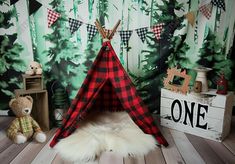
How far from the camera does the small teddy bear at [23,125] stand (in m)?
2.08

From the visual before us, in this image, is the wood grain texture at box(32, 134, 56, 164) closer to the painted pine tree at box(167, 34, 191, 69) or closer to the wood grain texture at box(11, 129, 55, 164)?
the wood grain texture at box(11, 129, 55, 164)

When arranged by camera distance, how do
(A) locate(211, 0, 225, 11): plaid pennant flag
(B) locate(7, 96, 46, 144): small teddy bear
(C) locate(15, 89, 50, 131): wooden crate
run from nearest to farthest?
1. (B) locate(7, 96, 46, 144): small teddy bear
2. (C) locate(15, 89, 50, 131): wooden crate
3. (A) locate(211, 0, 225, 11): plaid pennant flag

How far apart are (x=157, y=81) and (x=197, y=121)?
27.8 inches

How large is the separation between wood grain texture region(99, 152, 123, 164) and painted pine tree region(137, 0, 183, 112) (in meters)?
1.05

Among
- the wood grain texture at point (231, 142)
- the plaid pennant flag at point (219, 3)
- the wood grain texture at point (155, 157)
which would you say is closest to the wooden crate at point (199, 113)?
the wood grain texture at point (231, 142)

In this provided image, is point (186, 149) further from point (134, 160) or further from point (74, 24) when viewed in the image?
point (74, 24)

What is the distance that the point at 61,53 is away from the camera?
268cm

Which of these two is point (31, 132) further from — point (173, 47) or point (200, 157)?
point (173, 47)

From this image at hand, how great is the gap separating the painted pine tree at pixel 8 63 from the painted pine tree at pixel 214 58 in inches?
83.7

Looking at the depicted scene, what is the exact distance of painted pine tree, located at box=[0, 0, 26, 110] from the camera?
258cm

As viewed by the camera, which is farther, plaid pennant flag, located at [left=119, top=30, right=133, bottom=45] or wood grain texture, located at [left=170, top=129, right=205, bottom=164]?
plaid pennant flag, located at [left=119, top=30, right=133, bottom=45]

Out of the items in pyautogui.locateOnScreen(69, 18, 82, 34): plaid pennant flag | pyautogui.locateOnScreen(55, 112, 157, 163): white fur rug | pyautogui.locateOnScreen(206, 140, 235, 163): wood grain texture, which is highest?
pyautogui.locateOnScreen(69, 18, 82, 34): plaid pennant flag

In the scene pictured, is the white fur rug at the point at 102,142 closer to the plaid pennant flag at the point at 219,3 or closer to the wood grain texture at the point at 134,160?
the wood grain texture at the point at 134,160

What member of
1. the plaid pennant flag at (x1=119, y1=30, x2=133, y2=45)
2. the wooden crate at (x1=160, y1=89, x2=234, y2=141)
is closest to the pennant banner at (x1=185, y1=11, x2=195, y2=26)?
the plaid pennant flag at (x1=119, y1=30, x2=133, y2=45)
